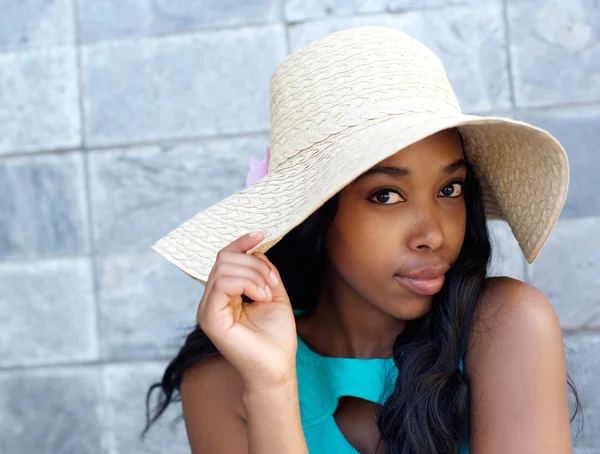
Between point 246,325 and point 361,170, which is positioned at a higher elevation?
point 361,170

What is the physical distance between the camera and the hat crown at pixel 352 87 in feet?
5.76

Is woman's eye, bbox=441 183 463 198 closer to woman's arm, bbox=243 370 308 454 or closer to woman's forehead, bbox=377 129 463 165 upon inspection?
woman's forehead, bbox=377 129 463 165

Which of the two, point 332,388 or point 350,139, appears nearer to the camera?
point 350,139

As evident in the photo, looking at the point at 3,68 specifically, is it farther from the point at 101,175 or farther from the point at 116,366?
the point at 116,366

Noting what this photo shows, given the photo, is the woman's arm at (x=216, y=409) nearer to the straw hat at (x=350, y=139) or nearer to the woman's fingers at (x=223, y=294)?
the woman's fingers at (x=223, y=294)

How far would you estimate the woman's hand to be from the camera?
5.53ft

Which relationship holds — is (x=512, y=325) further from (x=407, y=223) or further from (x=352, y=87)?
(x=352, y=87)

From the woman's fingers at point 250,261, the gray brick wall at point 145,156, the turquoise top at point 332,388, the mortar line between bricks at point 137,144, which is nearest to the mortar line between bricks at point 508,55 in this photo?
the gray brick wall at point 145,156

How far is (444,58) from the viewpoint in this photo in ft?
9.73

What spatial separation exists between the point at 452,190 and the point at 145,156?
5.39ft

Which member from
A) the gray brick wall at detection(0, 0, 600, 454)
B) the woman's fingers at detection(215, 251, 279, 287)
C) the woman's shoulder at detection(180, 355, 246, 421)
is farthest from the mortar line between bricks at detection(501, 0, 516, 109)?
A: the woman's fingers at detection(215, 251, 279, 287)

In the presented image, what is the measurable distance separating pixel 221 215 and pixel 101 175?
4.93 feet

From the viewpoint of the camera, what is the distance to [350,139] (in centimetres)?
170

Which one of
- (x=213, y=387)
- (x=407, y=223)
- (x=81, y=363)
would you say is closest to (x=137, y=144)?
(x=81, y=363)
